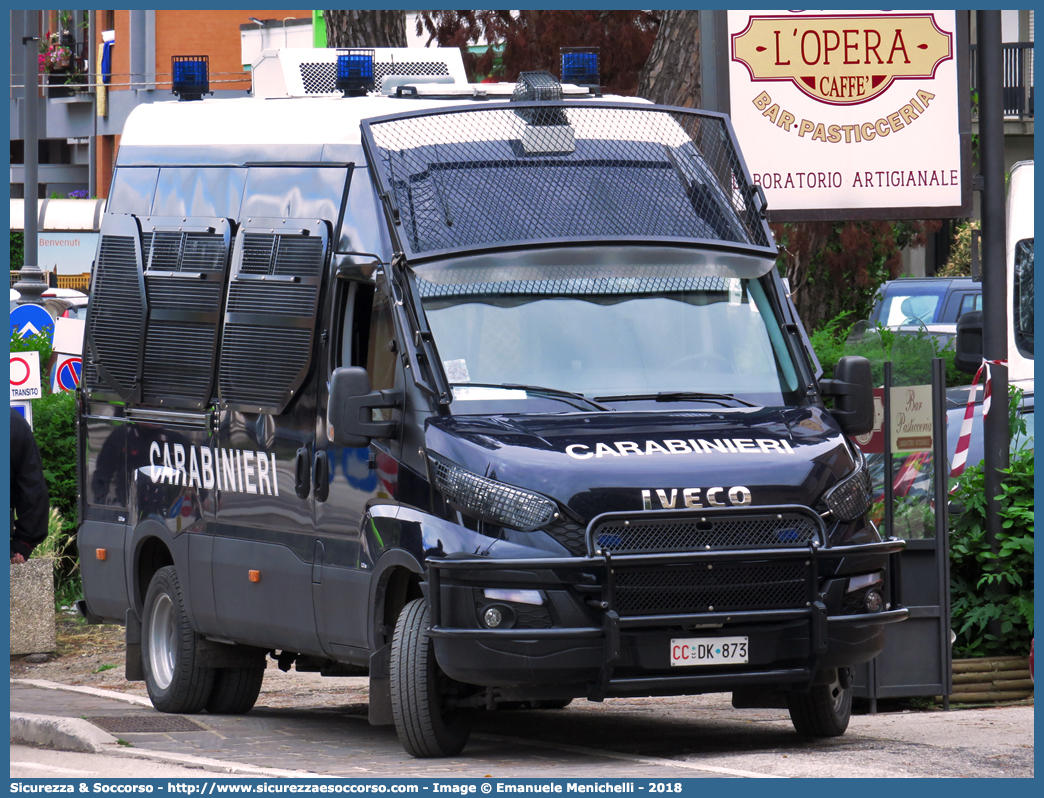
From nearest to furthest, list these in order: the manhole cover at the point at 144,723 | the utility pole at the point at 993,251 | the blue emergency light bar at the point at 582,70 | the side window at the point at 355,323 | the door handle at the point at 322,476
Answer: the side window at the point at 355,323 < the door handle at the point at 322,476 < the manhole cover at the point at 144,723 < the blue emergency light bar at the point at 582,70 < the utility pole at the point at 993,251

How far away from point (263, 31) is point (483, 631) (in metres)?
42.6

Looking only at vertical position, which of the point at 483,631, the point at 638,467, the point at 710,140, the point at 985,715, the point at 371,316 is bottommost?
the point at 985,715

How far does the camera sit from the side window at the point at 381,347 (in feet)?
30.0

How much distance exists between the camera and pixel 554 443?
838 cm

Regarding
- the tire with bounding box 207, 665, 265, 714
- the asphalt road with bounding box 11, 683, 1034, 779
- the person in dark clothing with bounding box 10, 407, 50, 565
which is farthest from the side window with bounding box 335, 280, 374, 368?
the tire with bounding box 207, 665, 265, 714

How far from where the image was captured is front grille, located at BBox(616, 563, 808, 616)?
26.8 feet

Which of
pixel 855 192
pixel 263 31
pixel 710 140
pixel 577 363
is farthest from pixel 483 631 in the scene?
pixel 263 31

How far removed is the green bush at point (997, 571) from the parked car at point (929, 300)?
10.4m

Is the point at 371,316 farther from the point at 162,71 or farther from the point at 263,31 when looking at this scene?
the point at 162,71

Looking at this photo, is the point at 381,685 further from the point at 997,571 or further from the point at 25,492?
the point at 997,571

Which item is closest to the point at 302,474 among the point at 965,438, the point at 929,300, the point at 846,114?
the point at 846,114

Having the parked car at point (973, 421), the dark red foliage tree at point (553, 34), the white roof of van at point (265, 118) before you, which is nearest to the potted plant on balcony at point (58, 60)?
the dark red foliage tree at point (553, 34)

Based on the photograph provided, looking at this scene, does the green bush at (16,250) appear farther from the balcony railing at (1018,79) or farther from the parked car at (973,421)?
the parked car at (973,421)

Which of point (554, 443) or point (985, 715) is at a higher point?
point (554, 443)
